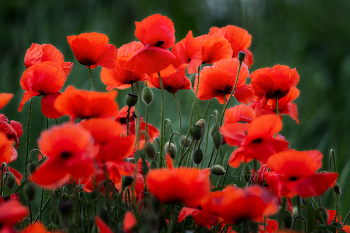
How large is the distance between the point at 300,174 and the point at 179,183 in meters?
0.16

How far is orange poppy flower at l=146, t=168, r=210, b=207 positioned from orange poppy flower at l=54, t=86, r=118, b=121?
0.35 ft

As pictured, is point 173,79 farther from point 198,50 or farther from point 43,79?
point 43,79

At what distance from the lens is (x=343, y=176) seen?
1132mm

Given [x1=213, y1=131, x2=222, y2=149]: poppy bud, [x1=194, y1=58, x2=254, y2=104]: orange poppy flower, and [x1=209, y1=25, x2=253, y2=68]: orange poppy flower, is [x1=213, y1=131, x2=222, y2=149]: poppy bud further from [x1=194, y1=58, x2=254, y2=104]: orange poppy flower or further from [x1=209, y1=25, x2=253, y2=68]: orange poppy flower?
[x1=209, y1=25, x2=253, y2=68]: orange poppy flower

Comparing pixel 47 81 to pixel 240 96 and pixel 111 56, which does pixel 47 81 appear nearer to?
pixel 111 56

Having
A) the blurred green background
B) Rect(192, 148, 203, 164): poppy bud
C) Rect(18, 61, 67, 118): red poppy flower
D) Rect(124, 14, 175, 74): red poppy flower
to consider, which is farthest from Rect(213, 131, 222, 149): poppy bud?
the blurred green background

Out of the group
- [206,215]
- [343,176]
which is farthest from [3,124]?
[343,176]

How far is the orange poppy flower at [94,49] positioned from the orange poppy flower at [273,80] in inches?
10.0

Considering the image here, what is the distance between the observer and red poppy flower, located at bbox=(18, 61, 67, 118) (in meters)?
0.49

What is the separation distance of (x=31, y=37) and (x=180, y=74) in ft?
5.83

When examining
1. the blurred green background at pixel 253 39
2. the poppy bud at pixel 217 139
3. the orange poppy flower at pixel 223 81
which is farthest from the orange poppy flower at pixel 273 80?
the blurred green background at pixel 253 39

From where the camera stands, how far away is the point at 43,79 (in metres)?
0.50

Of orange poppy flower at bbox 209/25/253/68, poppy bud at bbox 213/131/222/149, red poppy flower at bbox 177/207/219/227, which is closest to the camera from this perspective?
red poppy flower at bbox 177/207/219/227

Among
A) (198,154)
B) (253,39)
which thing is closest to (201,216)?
(198,154)
